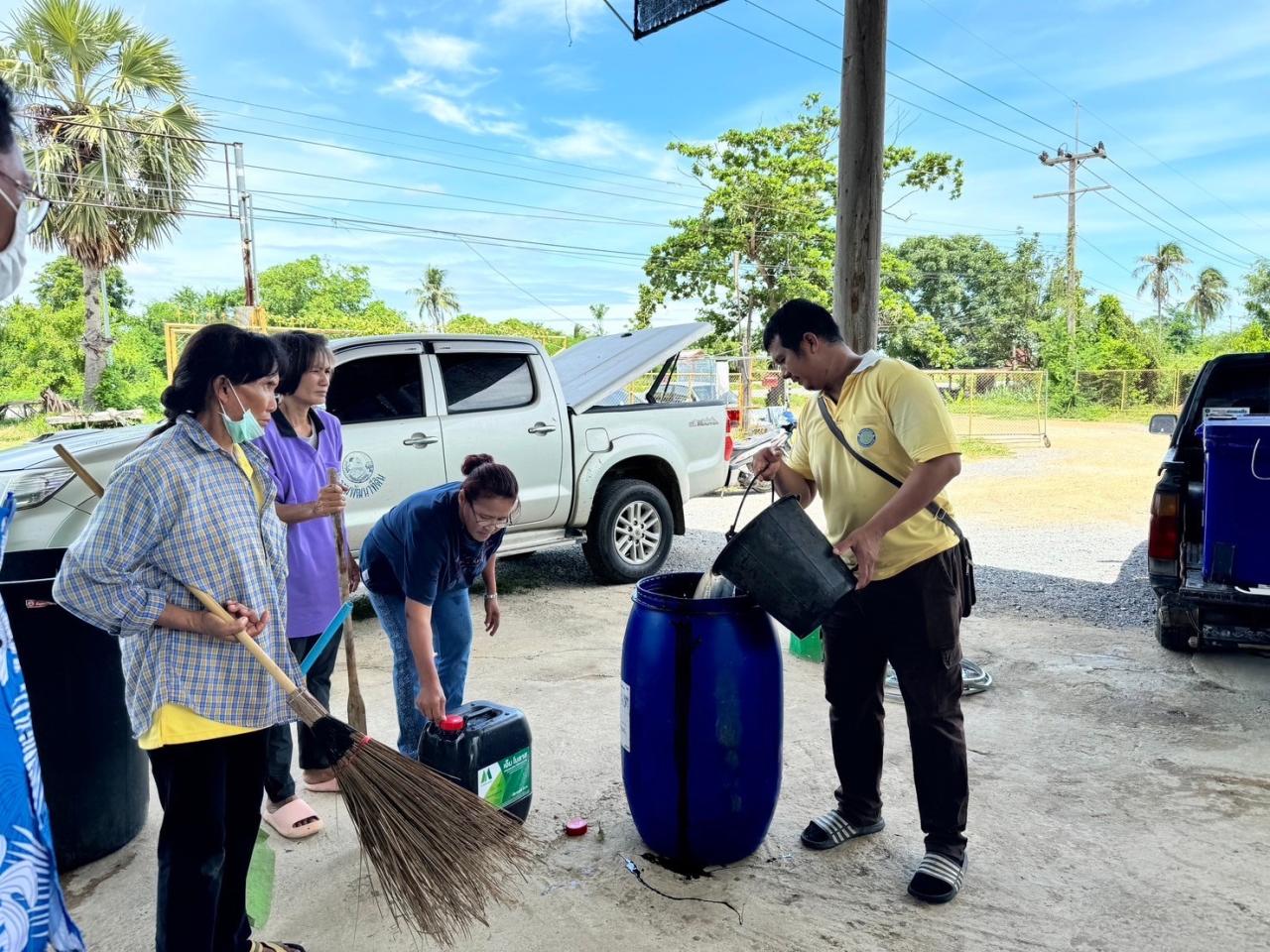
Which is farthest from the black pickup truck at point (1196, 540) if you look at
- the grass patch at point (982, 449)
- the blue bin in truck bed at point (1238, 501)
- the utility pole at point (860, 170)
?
the grass patch at point (982, 449)

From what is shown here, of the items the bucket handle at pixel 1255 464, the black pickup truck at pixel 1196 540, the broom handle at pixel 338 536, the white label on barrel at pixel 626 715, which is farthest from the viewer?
the black pickup truck at pixel 1196 540

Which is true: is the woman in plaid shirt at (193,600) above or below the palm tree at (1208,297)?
below

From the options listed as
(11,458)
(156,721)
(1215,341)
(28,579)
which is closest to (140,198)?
(11,458)

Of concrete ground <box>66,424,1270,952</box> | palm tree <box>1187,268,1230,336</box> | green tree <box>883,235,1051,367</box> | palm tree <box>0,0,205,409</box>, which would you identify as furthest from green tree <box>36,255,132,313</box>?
palm tree <box>1187,268,1230,336</box>

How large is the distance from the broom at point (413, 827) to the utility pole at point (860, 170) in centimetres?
376

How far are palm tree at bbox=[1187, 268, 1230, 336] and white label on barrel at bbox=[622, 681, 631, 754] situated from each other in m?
71.1

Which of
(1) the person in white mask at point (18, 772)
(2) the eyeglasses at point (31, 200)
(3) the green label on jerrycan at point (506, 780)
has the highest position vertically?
(2) the eyeglasses at point (31, 200)

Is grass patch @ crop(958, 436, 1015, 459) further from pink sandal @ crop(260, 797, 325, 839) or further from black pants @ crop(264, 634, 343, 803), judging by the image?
pink sandal @ crop(260, 797, 325, 839)

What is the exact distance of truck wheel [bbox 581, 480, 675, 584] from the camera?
24.9 ft

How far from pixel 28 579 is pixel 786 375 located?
277 cm

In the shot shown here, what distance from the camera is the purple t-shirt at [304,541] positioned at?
3494 millimetres

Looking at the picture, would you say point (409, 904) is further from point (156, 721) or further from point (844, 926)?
point (844, 926)

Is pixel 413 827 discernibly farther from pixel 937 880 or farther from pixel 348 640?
pixel 937 880

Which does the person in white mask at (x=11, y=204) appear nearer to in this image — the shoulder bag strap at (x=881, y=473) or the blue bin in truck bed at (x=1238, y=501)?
the shoulder bag strap at (x=881, y=473)
